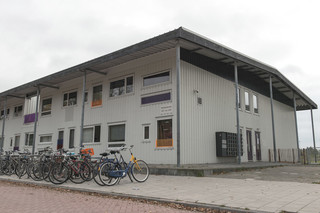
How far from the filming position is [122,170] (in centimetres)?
834

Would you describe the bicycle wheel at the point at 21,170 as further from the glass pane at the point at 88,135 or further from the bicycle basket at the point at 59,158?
Answer: the glass pane at the point at 88,135

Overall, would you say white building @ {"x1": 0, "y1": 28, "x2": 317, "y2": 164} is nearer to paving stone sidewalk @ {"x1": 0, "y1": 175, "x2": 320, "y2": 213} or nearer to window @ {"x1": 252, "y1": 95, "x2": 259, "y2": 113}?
window @ {"x1": 252, "y1": 95, "x2": 259, "y2": 113}

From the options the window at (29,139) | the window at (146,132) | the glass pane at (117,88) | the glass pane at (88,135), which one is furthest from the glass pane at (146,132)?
the window at (29,139)

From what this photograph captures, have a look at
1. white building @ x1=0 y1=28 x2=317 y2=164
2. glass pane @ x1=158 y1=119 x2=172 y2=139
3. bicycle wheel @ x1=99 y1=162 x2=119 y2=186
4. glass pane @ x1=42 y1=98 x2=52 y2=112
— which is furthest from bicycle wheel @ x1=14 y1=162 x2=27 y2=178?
glass pane @ x1=42 y1=98 x2=52 y2=112

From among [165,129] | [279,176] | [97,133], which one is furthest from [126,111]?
[279,176]

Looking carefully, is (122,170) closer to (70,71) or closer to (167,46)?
(167,46)

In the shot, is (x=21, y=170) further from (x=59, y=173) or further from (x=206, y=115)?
(x=206, y=115)

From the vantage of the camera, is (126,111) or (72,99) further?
(72,99)

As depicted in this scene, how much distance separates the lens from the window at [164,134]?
42.9 ft

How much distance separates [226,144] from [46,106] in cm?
1355

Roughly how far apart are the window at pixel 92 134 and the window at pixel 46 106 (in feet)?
15.8

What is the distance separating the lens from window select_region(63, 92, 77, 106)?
18.8 meters

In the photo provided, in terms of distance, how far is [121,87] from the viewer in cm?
1586

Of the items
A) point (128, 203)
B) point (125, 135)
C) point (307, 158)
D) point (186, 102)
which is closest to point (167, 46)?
point (186, 102)
